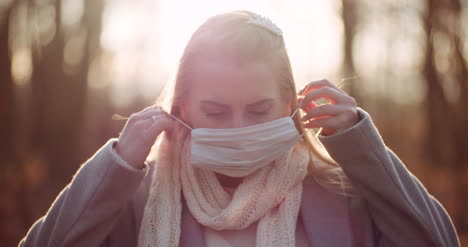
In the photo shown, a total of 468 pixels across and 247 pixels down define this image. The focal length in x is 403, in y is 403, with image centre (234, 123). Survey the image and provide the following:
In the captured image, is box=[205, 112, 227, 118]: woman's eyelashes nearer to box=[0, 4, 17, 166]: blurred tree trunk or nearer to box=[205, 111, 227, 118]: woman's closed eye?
box=[205, 111, 227, 118]: woman's closed eye

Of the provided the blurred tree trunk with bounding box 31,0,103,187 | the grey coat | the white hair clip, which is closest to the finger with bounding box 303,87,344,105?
the grey coat

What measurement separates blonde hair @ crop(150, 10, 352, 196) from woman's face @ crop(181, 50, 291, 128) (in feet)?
0.22

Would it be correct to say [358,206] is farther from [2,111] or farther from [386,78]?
[386,78]

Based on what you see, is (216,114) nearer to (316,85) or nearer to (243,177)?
(243,177)

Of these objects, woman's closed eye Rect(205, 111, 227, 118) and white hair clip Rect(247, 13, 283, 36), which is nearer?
woman's closed eye Rect(205, 111, 227, 118)

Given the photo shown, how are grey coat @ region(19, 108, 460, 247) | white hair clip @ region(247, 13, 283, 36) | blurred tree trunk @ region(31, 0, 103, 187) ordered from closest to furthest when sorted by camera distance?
1. grey coat @ region(19, 108, 460, 247)
2. white hair clip @ region(247, 13, 283, 36)
3. blurred tree trunk @ region(31, 0, 103, 187)

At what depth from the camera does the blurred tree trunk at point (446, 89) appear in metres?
8.21

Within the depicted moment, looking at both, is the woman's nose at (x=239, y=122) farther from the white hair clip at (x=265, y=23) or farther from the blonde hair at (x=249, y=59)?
the white hair clip at (x=265, y=23)

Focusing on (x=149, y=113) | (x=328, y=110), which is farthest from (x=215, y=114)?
(x=328, y=110)

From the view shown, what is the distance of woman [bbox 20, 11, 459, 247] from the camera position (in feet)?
6.71

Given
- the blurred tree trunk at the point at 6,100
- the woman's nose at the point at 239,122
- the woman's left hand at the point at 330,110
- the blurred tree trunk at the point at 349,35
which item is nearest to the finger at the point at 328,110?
the woman's left hand at the point at 330,110

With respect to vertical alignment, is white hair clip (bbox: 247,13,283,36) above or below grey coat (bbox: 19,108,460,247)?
above

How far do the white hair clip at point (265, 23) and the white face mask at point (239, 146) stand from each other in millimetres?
546

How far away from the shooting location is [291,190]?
88.9 inches
